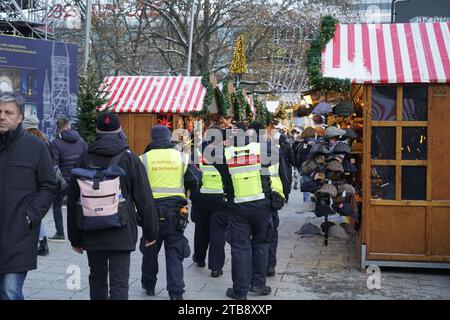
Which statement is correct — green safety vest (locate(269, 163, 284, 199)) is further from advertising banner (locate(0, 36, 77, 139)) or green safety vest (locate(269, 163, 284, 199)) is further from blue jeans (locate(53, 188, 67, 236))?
advertising banner (locate(0, 36, 77, 139))

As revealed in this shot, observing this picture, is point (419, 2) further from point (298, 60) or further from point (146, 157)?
point (298, 60)

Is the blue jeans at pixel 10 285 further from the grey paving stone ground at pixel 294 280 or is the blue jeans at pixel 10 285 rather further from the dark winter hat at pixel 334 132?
the dark winter hat at pixel 334 132

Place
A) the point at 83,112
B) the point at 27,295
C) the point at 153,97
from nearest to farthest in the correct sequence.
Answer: the point at 27,295
the point at 83,112
the point at 153,97

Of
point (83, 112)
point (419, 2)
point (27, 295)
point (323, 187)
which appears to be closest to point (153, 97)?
point (83, 112)

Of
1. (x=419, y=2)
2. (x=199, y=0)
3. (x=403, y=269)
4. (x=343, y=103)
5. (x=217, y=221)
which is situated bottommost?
(x=403, y=269)

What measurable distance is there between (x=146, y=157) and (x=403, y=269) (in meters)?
4.04

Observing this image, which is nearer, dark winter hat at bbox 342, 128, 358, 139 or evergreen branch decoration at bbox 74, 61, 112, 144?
dark winter hat at bbox 342, 128, 358, 139

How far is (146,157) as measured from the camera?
677 cm

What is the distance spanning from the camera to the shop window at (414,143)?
819 centimetres

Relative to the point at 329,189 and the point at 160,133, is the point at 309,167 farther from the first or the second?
the point at 160,133

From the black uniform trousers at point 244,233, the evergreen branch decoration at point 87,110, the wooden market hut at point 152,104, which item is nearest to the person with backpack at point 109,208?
the black uniform trousers at point 244,233

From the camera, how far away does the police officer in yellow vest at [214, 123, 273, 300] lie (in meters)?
6.70

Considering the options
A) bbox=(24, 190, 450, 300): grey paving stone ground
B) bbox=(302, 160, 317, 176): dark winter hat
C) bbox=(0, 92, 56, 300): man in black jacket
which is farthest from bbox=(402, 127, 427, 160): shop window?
bbox=(0, 92, 56, 300): man in black jacket

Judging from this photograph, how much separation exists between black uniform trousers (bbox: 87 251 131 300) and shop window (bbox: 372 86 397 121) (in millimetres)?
4523
